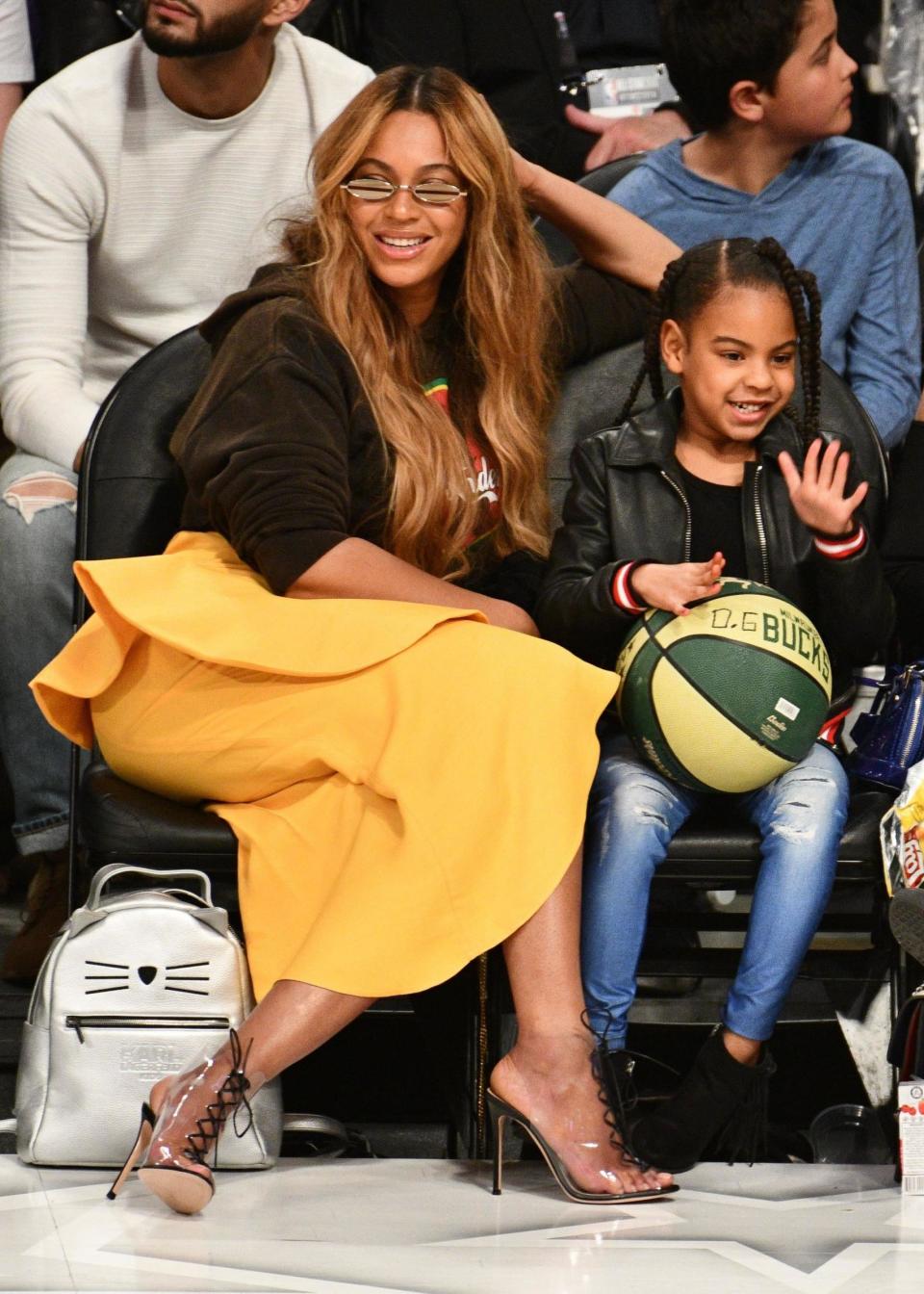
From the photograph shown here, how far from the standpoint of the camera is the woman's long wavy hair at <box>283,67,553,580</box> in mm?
3141

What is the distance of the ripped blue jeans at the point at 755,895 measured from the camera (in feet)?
8.89

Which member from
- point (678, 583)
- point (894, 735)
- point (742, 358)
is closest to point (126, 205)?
point (742, 358)

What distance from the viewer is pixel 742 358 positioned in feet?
10.2

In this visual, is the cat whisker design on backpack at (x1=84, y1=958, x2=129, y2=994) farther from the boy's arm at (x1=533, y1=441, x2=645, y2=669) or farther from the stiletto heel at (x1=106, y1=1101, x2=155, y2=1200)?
the boy's arm at (x1=533, y1=441, x2=645, y2=669)

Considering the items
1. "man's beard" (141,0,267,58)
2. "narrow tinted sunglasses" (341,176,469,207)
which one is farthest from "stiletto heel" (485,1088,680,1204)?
"man's beard" (141,0,267,58)

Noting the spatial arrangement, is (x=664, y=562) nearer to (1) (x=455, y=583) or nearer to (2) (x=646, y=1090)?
(1) (x=455, y=583)

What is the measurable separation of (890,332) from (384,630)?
4.78 ft

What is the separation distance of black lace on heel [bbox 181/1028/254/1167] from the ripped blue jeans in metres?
0.50

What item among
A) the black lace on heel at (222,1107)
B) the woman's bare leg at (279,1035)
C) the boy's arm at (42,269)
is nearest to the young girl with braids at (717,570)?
the woman's bare leg at (279,1035)

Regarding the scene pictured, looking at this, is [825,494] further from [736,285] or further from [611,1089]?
[611,1089]

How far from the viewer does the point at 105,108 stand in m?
3.89

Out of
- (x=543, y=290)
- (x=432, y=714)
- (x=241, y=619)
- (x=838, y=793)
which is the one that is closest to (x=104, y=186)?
(x=543, y=290)

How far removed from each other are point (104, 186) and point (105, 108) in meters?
0.15

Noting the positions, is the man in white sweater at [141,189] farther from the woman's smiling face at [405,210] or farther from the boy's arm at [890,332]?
the boy's arm at [890,332]
